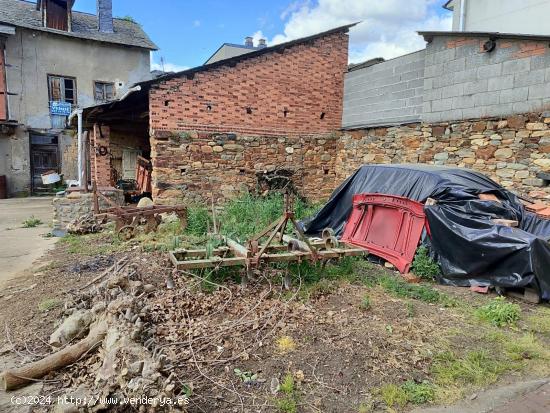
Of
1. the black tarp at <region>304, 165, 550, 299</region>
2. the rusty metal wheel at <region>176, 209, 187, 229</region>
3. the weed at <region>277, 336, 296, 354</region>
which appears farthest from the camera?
the rusty metal wheel at <region>176, 209, 187, 229</region>

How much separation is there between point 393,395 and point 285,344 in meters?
0.96

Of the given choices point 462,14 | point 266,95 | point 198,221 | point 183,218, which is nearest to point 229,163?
point 266,95

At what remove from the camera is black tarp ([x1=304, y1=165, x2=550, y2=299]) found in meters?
4.37

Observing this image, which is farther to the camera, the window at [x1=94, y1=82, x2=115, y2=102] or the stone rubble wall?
the window at [x1=94, y1=82, x2=115, y2=102]

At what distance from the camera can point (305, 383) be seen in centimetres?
276

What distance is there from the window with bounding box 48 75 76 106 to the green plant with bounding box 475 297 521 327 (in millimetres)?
19518

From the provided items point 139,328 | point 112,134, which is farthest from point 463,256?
point 112,134

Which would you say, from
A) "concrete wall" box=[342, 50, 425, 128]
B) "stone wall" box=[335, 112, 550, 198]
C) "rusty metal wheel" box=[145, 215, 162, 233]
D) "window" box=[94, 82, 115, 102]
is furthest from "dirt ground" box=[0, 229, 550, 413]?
"window" box=[94, 82, 115, 102]

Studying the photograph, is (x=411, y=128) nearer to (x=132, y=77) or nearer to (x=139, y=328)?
(x=139, y=328)

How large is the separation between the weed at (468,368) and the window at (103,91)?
64.3ft

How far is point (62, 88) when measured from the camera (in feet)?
58.9

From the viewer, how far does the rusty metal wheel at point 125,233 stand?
6.86m

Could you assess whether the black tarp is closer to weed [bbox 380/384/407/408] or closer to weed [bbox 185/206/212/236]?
weed [bbox 380/384/407/408]

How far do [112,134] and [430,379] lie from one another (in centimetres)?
1185
